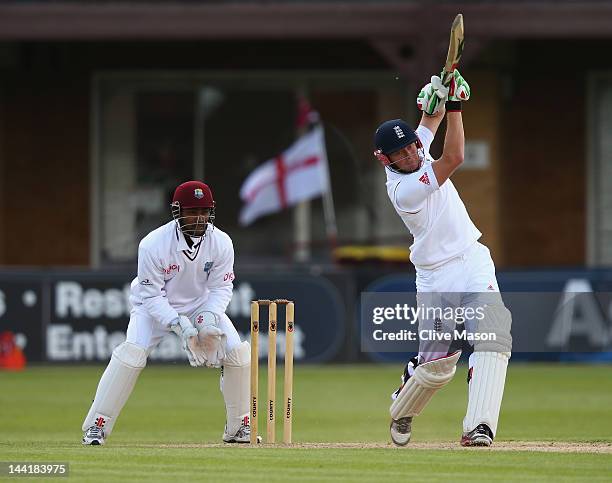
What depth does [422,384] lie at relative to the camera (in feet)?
29.3

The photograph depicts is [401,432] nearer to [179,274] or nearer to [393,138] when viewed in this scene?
[179,274]

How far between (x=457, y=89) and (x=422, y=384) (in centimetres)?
178

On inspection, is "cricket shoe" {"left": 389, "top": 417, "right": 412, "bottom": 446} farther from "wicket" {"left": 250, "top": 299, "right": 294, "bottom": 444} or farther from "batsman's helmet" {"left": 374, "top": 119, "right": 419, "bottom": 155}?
"batsman's helmet" {"left": 374, "top": 119, "right": 419, "bottom": 155}

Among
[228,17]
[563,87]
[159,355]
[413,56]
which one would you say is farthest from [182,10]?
[563,87]

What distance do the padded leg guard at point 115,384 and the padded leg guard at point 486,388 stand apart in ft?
6.65

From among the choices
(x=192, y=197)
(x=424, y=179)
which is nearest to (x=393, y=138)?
(x=424, y=179)

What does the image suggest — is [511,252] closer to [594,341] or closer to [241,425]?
[594,341]

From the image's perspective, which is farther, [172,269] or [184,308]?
[184,308]

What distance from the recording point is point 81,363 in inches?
619

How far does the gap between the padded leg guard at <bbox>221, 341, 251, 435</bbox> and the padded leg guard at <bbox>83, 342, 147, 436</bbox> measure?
22.7 inches

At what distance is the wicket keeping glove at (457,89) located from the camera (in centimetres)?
851

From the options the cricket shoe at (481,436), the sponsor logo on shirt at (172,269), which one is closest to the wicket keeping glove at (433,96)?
the sponsor logo on shirt at (172,269)

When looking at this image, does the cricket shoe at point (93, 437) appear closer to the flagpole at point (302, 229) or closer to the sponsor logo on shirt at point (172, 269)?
the sponsor logo on shirt at point (172, 269)

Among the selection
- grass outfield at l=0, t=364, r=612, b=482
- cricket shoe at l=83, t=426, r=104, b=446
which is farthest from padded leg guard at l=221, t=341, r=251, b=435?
cricket shoe at l=83, t=426, r=104, b=446
